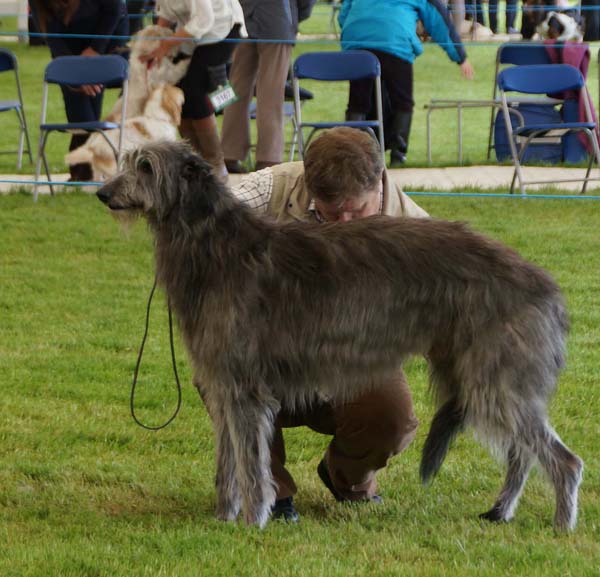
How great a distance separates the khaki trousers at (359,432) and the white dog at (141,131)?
22.0ft

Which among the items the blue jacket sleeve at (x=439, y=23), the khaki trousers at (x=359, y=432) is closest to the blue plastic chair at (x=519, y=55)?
the blue jacket sleeve at (x=439, y=23)

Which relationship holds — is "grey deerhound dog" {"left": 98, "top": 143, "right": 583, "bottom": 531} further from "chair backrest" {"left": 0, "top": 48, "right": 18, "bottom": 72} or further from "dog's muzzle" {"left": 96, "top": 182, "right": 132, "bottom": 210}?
"chair backrest" {"left": 0, "top": 48, "right": 18, "bottom": 72}

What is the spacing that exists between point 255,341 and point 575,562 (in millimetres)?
1280

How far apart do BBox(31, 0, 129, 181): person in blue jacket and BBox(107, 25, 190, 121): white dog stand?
0.90 feet

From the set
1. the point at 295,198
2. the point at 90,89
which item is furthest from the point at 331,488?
the point at 90,89

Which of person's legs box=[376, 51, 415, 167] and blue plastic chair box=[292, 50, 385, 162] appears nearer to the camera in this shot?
blue plastic chair box=[292, 50, 385, 162]

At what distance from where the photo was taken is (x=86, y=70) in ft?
35.8

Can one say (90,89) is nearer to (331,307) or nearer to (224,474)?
(224,474)

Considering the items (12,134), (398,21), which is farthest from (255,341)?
(12,134)

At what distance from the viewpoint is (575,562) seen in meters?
3.97

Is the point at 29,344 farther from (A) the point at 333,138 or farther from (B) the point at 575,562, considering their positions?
(B) the point at 575,562

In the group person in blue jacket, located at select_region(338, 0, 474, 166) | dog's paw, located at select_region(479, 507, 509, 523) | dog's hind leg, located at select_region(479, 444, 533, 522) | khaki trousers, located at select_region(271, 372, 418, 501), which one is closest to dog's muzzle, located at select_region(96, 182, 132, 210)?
khaki trousers, located at select_region(271, 372, 418, 501)

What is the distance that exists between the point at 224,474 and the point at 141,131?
24.1 ft

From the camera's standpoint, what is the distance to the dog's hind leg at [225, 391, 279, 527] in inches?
167
